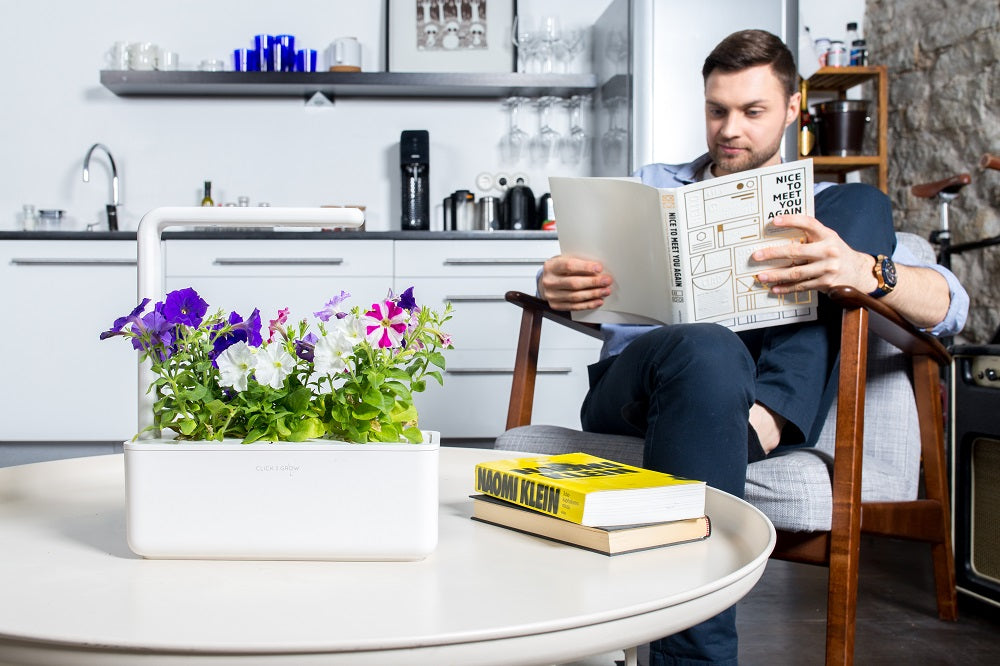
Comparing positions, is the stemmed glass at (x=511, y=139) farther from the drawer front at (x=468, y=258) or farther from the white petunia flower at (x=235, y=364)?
the white petunia flower at (x=235, y=364)

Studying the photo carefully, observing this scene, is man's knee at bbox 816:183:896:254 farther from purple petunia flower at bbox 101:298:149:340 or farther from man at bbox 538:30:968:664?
purple petunia flower at bbox 101:298:149:340

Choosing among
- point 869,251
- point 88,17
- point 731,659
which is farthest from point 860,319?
point 88,17

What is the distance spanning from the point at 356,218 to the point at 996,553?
1.63 meters

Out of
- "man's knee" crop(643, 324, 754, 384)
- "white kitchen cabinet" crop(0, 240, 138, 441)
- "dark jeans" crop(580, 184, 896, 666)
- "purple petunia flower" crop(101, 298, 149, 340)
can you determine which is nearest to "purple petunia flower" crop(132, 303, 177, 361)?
"purple petunia flower" crop(101, 298, 149, 340)

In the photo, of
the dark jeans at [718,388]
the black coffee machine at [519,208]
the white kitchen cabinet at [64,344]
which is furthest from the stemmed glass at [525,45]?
the dark jeans at [718,388]

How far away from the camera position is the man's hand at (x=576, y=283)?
1678 millimetres

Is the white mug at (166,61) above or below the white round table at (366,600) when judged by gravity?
above

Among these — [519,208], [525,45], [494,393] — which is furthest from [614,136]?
[494,393]

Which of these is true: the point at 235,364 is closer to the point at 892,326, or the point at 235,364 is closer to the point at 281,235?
the point at 892,326

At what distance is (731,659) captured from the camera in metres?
1.02

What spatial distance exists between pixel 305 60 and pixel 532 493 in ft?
11.3

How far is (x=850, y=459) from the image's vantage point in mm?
1387

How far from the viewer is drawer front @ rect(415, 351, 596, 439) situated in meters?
3.50

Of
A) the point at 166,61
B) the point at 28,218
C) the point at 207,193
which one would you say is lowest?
the point at 28,218
